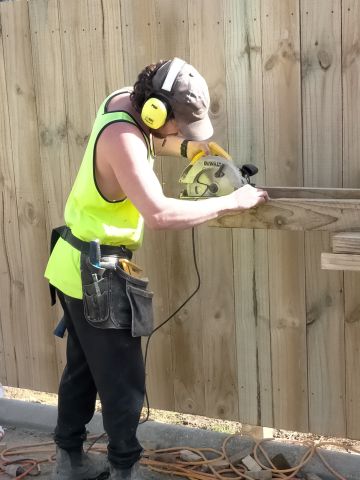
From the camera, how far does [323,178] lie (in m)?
2.99

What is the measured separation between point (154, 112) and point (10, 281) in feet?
5.95

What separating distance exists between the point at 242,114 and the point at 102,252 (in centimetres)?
95

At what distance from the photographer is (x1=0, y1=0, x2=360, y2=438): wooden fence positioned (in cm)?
296

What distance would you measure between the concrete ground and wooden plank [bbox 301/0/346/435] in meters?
0.18

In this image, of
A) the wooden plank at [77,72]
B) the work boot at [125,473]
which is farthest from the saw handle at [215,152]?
the work boot at [125,473]

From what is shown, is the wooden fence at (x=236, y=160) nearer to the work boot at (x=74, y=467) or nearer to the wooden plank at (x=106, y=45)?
the wooden plank at (x=106, y=45)

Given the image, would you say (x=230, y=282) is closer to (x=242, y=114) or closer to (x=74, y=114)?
(x=242, y=114)

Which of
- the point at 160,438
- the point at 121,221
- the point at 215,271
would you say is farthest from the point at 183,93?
the point at 160,438

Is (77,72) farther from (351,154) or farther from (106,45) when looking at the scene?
(351,154)

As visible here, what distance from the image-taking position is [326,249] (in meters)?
3.04

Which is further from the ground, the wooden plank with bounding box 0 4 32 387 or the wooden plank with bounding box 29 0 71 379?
the wooden plank with bounding box 29 0 71 379

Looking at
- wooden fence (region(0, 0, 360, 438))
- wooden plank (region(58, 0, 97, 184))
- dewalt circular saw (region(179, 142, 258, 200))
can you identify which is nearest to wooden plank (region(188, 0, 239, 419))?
wooden fence (region(0, 0, 360, 438))

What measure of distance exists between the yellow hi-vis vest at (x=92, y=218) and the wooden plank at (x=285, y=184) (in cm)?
68

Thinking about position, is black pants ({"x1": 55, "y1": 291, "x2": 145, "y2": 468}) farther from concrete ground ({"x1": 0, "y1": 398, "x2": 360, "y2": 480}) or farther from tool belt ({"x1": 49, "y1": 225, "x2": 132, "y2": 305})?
concrete ground ({"x1": 0, "y1": 398, "x2": 360, "y2": 480})
